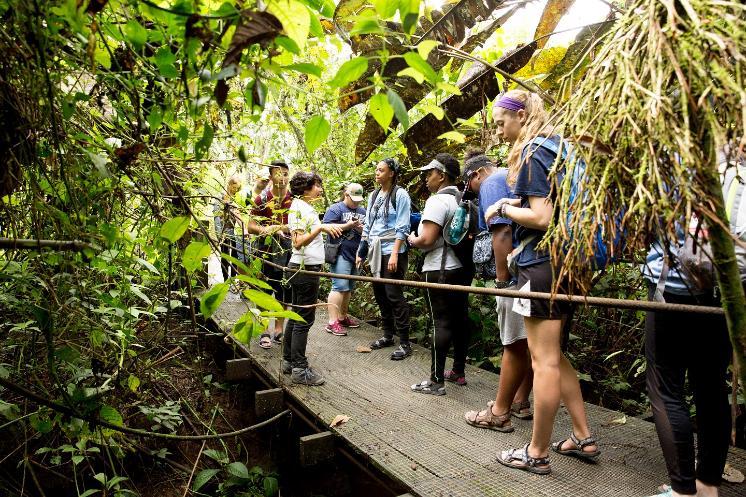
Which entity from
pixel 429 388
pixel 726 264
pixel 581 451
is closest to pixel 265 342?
pixel 429 388

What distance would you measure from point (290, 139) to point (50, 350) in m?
11.6

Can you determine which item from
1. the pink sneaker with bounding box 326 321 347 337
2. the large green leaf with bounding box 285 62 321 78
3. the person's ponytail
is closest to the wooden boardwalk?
the pink sneaker with bounding box 326 321 347 337

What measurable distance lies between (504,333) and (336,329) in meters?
3.07

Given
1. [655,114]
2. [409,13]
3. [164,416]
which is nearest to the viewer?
[655,114]

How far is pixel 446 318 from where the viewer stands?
12.3 ft

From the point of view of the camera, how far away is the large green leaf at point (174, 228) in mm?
1302

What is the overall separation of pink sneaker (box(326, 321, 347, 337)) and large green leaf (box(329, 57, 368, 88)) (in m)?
4.86

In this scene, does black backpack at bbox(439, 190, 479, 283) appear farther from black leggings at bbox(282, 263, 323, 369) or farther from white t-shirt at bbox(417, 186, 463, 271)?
black leggings at bbox(282, 263, 323, 369)

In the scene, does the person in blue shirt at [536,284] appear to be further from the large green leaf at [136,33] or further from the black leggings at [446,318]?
the large green leaf at [136,33]

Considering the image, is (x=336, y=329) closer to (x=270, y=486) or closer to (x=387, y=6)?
(x=270, y=486)

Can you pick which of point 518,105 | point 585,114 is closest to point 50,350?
point 585,114

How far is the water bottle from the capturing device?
3631 millimetres

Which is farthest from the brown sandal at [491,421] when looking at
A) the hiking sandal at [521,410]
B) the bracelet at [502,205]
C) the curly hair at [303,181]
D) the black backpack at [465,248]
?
the curly hair at [303,181]

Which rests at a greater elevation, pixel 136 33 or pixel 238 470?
pixel 136 33
